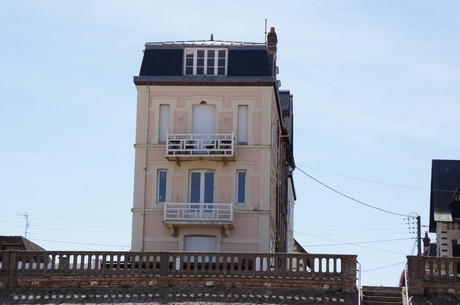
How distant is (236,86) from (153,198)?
6609 mm

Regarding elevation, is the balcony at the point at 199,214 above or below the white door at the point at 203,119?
below

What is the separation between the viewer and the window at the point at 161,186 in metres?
58.8

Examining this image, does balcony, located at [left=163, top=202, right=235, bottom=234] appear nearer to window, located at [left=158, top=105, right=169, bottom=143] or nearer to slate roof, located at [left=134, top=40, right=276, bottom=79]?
window, located at [left=158, top=105, right=169, bottom=143]

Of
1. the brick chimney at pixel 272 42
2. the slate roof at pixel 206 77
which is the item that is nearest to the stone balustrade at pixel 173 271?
the slate roof at pixel 206 77

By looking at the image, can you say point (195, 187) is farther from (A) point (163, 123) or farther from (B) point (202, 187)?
(A) point (163, 123)

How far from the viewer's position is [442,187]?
70938 mm

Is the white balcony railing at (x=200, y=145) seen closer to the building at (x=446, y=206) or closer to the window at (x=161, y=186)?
the window at (x=161, y=186)

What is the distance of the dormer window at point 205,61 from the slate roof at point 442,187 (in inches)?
642

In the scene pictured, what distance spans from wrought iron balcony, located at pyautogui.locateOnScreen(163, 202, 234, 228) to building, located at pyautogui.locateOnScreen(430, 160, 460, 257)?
51.0 ft

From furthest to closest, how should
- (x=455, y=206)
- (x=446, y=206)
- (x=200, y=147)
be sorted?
(x=446, y=206), (x=455, y=206), (x=200, y=147)

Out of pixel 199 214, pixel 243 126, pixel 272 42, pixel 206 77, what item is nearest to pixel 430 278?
pixel 199 214

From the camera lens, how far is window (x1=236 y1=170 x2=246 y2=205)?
5850cm

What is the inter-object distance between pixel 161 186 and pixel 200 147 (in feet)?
9.28

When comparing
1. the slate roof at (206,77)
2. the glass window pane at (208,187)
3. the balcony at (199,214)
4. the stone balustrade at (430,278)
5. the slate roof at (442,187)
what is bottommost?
the stone balustrade at (430,278)
